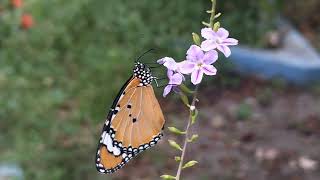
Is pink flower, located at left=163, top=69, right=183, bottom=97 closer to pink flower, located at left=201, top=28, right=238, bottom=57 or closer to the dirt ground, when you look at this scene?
pink flower, located at left=201, top=28, right=238, bottom=57

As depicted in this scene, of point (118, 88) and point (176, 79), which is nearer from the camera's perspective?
point (176, 79)

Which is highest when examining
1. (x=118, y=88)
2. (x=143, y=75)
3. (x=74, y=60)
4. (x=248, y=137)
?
(x=74, y=60)

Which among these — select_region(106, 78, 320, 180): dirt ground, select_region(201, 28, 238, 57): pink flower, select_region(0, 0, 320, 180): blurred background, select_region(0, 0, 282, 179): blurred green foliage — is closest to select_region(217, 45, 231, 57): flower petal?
select_region(201, 28, 238, 57): pink flower

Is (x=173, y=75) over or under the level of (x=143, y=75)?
under

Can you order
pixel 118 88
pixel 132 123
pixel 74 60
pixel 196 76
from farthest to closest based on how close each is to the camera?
pixel 74 60, pixel 118 88, pixel 132 123, pixel 196 76

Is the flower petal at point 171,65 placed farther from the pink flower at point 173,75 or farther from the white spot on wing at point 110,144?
the white spot on wing at point 110,144

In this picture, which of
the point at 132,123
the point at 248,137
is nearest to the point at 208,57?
the point at 132,123

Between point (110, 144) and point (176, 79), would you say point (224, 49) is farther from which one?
point (110, 144)
